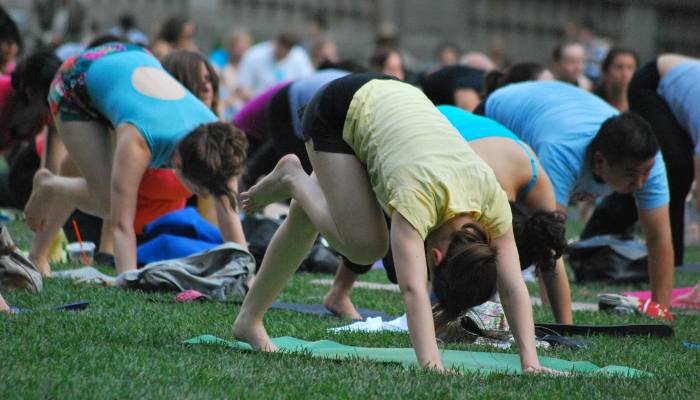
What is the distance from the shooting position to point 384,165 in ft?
10.6

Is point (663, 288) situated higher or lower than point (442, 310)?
lower

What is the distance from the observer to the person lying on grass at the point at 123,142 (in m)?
4.82

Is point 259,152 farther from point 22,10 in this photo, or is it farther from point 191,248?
point 22,10

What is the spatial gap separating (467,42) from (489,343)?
18504 mm

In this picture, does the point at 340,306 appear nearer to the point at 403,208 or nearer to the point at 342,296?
the point at 342,296

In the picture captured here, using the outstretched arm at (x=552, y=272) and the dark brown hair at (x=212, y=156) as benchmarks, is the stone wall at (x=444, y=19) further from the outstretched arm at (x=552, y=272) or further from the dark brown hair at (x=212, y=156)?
the outstretched arm at (x=552, y=272)

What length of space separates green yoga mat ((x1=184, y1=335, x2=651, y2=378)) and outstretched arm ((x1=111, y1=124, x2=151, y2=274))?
147 cm

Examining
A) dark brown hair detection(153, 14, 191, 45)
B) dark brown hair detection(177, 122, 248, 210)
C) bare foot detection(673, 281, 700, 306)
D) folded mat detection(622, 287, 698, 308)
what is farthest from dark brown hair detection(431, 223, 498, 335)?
dark brown hair detection(153, 14, 191, 45)

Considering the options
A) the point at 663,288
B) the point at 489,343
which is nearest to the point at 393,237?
the point at 489,343

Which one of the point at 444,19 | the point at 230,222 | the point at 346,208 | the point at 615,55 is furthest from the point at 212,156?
the point at 444,19

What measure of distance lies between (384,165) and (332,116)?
1.33 ft

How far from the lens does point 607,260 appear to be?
7.05 meters

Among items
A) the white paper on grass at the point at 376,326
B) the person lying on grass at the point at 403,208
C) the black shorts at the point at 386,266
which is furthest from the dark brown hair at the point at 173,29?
the person lying on grass at the point at 403,208

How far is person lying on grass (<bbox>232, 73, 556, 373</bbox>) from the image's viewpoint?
3.08 m
